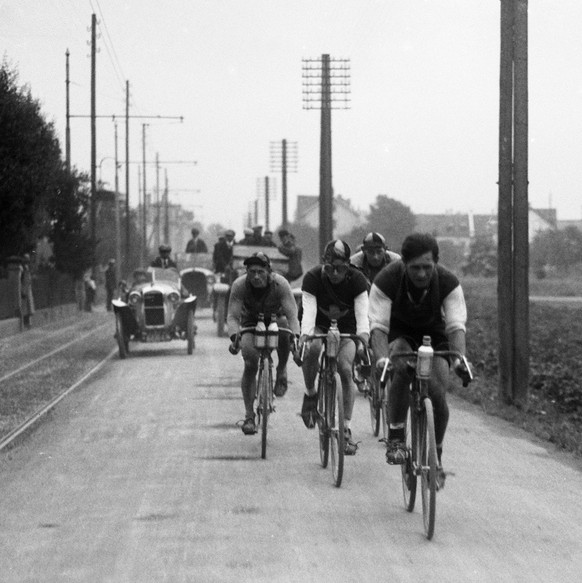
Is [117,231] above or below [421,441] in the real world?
above

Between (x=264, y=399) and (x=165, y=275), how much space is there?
522 inches

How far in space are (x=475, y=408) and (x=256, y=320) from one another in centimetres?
471

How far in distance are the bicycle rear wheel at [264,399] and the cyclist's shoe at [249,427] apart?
0.09 meters

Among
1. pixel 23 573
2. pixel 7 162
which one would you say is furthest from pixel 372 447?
pixel 7 162

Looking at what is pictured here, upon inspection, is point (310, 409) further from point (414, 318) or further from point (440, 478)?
point (440, 478)

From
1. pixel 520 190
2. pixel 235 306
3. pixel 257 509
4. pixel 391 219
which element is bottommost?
pixel 257 509

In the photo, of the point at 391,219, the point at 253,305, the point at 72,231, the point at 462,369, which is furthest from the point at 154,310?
the point at 391,219

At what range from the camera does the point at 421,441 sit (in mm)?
7383

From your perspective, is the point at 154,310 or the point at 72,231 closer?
the point at 154,310

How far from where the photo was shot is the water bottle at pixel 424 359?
7246 mm

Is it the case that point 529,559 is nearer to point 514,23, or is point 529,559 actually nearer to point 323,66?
point 514,23

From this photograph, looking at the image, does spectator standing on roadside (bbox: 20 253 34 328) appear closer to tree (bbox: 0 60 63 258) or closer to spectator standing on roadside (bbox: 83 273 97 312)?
tree (bbox: 0 60 63 258)

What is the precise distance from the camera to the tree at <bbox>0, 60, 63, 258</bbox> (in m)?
28.8

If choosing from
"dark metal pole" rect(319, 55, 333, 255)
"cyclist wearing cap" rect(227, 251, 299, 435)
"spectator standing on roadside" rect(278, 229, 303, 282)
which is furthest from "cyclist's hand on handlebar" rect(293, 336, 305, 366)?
"dark metal pole" rect(319, 55, 333, 255)
